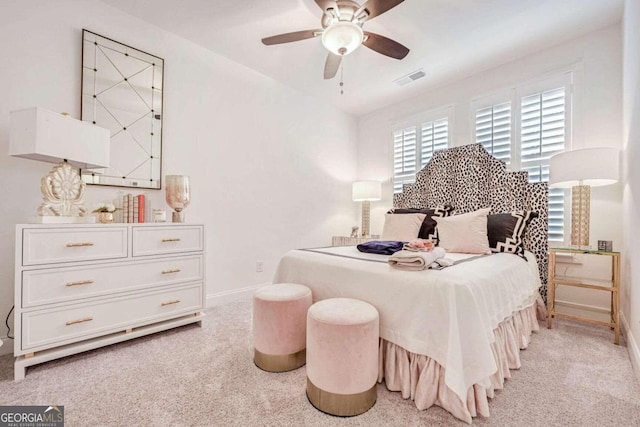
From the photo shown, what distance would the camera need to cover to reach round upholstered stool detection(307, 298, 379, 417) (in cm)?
134

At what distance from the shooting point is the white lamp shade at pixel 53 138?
166 cm

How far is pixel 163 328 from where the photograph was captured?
87.0 inches

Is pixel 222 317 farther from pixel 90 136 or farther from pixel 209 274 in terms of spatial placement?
pixel 90 136

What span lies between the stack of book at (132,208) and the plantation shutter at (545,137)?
3.80 m

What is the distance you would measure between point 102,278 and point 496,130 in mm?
4084

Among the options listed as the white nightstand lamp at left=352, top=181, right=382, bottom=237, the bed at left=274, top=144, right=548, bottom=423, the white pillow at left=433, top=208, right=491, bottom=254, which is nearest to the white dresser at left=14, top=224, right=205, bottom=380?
the bed at left=274, top=144, right=548, bottom=423

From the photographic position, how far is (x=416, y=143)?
4020mm

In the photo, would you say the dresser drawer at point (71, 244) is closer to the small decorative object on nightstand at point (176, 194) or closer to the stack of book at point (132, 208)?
the stack of book at point (132, 208)

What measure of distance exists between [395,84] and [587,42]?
189 cm

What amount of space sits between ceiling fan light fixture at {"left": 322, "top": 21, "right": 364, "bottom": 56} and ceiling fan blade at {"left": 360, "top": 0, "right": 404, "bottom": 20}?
0.39ft

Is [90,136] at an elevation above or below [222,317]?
above

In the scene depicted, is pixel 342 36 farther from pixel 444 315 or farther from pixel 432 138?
pixel 432 138

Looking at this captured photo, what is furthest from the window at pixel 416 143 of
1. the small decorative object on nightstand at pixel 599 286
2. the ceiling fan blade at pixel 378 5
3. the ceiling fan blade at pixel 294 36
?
the ceiling fan blade at pixel 294 36

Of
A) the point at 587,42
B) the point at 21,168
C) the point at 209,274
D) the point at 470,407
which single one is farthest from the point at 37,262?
the point at 587,42
